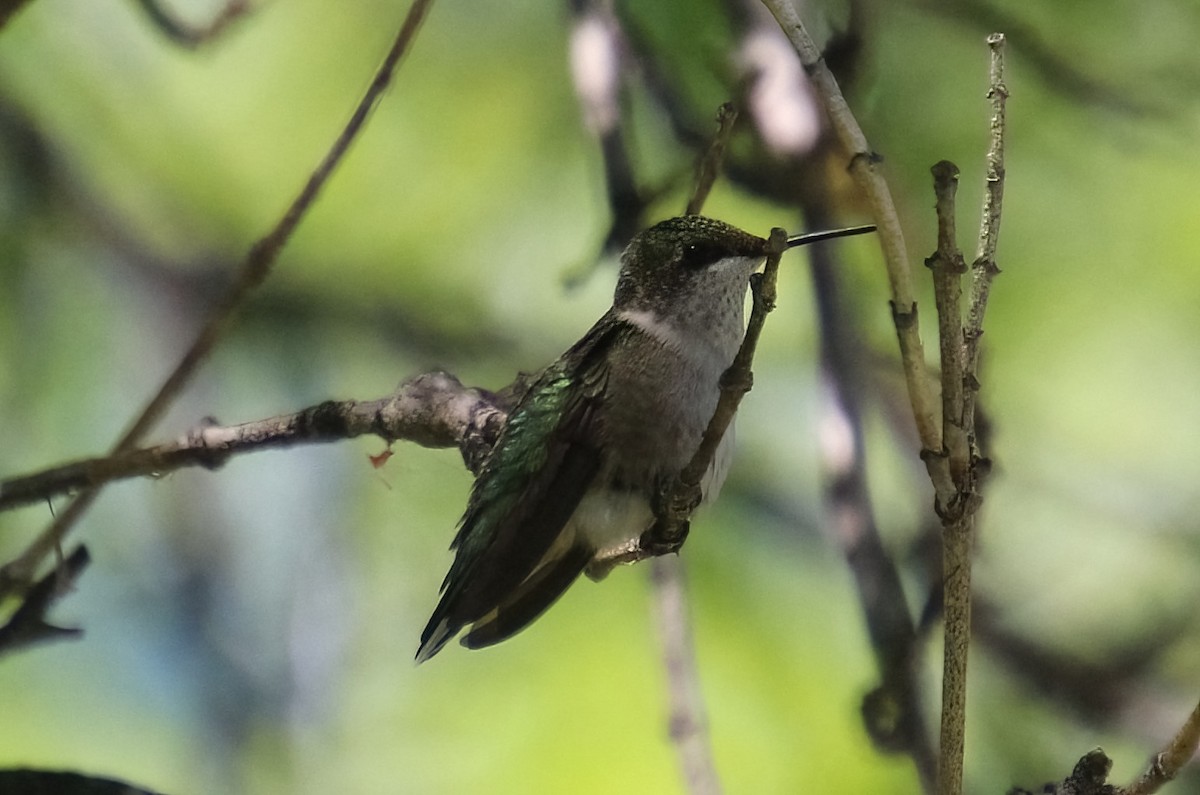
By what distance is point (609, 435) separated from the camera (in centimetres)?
135

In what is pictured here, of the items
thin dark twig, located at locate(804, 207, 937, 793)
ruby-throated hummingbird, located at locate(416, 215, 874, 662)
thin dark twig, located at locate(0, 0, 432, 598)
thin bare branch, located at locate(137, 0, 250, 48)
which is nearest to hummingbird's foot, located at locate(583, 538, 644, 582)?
ruby-throated hummingbird, located at locate(416, 215, 874, 662)

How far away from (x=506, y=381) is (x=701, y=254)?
70cm

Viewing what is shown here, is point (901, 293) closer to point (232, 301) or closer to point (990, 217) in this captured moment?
point (990, 217)

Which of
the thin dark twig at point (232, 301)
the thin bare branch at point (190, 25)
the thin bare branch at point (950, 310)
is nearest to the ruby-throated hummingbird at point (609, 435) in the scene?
the thin bare branch at point (950, 310)

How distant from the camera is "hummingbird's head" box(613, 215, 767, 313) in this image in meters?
1.42

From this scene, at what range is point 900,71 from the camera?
1950mm

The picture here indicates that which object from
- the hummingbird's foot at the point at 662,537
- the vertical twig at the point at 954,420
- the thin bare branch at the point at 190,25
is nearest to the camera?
the vertical twig at the point at 954,420

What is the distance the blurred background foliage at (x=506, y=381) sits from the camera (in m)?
1.80

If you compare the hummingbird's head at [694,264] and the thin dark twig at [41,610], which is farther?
the thin dark twig at [41,610]

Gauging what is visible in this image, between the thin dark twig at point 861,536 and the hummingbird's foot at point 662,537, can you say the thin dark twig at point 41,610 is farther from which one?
the thin dark twig at point 861,536

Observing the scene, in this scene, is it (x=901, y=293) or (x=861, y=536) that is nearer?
(x=901, y=293)

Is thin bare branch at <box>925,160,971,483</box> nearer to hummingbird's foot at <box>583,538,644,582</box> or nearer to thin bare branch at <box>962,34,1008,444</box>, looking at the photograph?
→ thin bare branch at <box>962,34,1008,444</box>

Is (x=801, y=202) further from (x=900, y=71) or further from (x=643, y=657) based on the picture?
(x=643, y=657)

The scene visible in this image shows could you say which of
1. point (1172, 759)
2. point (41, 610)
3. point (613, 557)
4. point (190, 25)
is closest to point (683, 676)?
point (613, 557)
